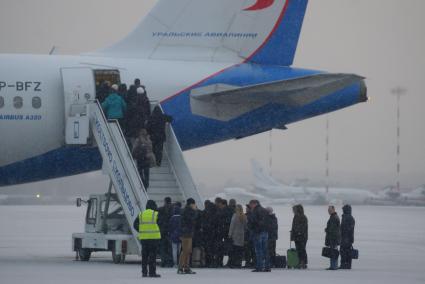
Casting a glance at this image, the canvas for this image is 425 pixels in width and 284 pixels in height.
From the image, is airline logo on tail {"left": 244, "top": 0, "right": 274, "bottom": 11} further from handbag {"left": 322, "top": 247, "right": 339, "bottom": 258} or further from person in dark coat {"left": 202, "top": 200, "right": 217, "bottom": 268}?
handbag {"left": 322, "top": 247, "right": 339, "bottom": 258}

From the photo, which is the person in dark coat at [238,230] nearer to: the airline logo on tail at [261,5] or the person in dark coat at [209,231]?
the person in dark coat at [209,231]

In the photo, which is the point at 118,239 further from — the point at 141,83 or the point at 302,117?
the point at 302,117

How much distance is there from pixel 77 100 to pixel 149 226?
760 cm

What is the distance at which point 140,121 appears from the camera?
99.9 feet

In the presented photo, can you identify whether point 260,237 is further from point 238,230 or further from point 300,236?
point 300,236

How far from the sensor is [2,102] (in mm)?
31578

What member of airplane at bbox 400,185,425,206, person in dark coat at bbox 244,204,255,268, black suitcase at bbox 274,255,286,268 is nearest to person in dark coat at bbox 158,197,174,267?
person in dark coat at bbox 244,204,255,268

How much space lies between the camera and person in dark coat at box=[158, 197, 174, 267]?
28.6m

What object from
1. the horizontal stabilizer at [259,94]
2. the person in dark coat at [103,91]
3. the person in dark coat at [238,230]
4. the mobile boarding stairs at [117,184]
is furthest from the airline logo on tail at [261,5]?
the person in dark coat at [238,230]

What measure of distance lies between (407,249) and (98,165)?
1259 cm

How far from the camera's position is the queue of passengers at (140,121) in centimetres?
3012

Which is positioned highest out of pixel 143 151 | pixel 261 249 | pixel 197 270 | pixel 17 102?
pixel 17 102

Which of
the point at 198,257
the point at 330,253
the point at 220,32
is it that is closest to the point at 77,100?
the point at 220,32

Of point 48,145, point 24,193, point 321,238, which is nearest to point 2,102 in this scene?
point 48,145
